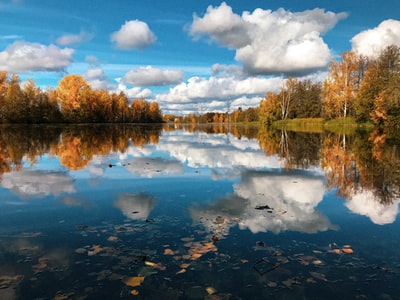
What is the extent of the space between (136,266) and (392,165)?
529 inches

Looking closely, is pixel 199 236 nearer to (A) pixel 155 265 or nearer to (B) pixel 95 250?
(A) pixel 155 265

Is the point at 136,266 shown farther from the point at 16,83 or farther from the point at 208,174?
the point at 16,83

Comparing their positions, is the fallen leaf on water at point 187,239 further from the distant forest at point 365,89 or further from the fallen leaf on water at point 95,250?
the distant forest at point 365,89

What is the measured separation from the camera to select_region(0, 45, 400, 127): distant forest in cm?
4972

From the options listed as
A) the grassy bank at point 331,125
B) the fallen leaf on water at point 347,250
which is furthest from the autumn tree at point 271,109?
the fallen leaf on water at point 347,250

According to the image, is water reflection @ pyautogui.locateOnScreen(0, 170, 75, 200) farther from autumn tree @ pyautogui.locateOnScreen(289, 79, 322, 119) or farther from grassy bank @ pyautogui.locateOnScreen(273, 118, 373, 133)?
autumn tree @ pyautogui.locateOnScreen(289, 79, 322, 119)

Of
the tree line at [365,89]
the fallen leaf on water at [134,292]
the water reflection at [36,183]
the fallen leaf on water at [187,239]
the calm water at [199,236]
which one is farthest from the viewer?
the tree line at [365,89]

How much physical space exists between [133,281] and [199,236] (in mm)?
1812

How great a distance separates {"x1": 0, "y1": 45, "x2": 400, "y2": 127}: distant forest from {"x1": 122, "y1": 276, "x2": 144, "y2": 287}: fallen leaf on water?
4371 cm

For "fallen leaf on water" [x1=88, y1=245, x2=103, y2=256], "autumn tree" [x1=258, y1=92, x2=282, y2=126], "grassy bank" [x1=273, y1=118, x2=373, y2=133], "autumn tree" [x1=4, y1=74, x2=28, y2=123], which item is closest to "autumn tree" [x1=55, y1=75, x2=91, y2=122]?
"autumn tree" [x1=4, y1=74, x2=28, y2=123]

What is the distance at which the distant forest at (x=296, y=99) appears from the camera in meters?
49.7

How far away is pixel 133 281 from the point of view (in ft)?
13.5

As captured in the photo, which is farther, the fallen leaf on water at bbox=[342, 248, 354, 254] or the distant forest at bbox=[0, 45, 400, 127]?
the distant forest at bbox=[0, 45, 400, 127]

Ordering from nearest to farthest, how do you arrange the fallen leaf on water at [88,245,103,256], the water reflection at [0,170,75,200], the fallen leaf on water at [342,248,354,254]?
1. the fallen leaf on water at [88,245,103,256]
2. the fallen leaf on water at [342,248,354,254]
3. the water reflection at [0,170,75,200]
